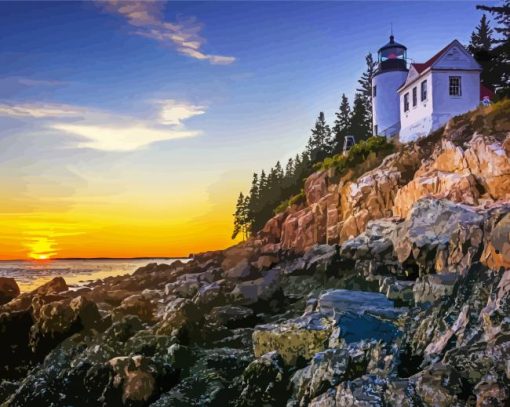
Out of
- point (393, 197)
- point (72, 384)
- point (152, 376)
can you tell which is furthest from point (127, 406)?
point (393, 197)

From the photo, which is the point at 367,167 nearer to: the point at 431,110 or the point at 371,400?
the point at 431,110

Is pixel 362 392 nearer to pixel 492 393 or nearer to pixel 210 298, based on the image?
pixel 492 393

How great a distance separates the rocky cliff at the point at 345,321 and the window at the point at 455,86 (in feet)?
9.31

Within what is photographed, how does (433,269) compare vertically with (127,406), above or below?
above

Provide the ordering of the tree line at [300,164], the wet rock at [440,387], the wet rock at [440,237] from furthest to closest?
the tree line at [300,164] < the wet rock at [440,237] < the wet rock at [440,387]

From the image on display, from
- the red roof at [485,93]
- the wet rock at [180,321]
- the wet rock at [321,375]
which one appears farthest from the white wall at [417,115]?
the wet rock at [321,375]

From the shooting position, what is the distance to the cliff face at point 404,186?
16.2 m

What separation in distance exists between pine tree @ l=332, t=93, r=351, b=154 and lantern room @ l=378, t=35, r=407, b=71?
35.5 feet

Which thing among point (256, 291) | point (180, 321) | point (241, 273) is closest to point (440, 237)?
point (256, 291)

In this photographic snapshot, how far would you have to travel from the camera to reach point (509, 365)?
7.42m

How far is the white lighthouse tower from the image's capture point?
29109 millimetres

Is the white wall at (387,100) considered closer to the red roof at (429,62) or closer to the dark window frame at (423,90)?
the red roof at (429,62)

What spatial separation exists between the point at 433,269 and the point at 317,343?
5755 millimetres

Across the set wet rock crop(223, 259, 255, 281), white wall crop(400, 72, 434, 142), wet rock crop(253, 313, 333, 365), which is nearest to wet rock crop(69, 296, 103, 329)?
wet rock crop(253, 313, 333, 365)
